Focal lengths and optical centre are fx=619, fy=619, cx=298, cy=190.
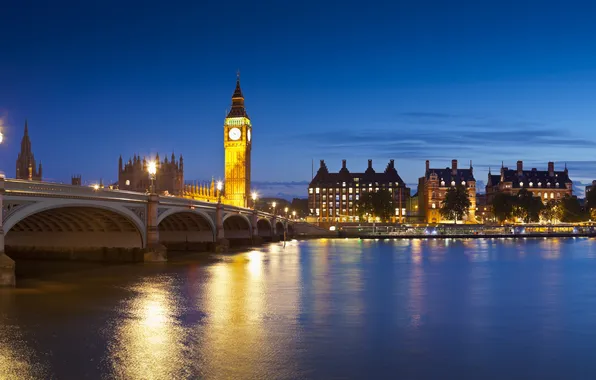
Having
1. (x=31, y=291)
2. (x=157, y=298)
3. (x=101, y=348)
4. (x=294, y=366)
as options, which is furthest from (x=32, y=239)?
(x=294, y=366)

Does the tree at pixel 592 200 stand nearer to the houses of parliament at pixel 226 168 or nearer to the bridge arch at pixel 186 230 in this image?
the houses of parliament at pixel 226 168

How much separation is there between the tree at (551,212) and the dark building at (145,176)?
108 metres

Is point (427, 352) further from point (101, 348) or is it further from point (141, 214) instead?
point (141, 214)

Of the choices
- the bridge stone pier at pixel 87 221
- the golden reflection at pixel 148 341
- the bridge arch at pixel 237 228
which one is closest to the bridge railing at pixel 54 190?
the bridge stone pier at pixel 87 221

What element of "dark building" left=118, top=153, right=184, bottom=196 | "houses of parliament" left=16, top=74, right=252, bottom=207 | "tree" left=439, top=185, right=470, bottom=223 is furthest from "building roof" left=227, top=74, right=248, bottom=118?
"tree" left=439, top=185, right=470, bottom=223

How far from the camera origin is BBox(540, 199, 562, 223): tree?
7313 inches

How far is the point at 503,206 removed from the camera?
580 ft

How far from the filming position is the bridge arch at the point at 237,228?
3967 inches

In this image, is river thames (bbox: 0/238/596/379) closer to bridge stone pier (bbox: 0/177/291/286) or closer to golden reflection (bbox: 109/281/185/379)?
golden reflection (bbox: 109/281/185/379)

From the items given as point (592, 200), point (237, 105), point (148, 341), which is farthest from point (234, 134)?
point (148, 341)

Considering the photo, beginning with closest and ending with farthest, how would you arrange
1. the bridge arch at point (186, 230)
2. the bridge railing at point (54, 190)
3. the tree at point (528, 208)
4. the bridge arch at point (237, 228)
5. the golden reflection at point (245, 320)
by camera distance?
the golden reflection at point (245, 320) → the bridge railing at point (54, 190) → the bridge arch at point (186, 230) → the bridge arch at point (237, 228) → the tree at point (528, 208)

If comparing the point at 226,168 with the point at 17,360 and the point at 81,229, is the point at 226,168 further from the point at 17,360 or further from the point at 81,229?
the point at 17,360

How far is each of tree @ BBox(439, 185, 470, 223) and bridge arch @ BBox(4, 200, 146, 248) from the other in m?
139

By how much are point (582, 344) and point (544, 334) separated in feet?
6.62
